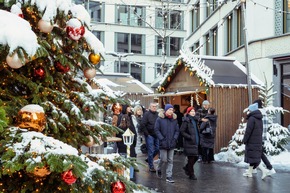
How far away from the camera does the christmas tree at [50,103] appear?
12.9ft

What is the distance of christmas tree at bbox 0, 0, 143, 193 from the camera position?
3922 mm

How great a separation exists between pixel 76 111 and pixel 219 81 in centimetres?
1270

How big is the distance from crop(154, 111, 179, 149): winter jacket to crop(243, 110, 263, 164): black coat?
1.85 m

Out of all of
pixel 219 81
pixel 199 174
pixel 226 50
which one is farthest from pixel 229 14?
pixel 199 174

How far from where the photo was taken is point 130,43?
52.6 metres

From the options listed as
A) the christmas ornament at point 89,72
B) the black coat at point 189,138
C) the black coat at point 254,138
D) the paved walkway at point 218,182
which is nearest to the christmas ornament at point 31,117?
the christmas ornament at point 89,72

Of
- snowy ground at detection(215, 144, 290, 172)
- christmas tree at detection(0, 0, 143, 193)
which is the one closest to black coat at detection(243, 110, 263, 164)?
snowy ground at detection(215, 144, 290, 172)

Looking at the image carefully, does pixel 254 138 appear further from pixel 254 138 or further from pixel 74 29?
pixel 74 29

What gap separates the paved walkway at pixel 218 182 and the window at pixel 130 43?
3889cm

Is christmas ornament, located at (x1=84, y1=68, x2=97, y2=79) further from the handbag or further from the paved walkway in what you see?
the handbag

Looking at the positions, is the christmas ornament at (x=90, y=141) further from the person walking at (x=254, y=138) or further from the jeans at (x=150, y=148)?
the jeans at (x=150, y=148)

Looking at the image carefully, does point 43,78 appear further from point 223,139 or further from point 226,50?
point 226,50

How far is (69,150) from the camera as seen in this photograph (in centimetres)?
401

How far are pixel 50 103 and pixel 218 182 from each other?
7483 millimetres
